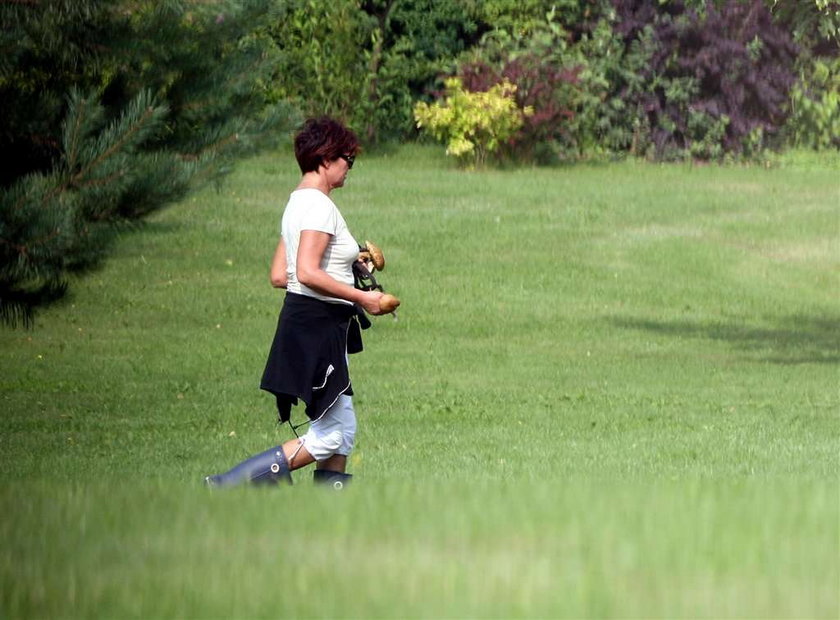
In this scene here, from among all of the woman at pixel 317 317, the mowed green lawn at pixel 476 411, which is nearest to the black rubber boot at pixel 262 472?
the woman at pixel 317 317

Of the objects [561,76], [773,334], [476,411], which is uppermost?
[561,76]

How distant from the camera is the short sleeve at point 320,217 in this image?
24.8 ft

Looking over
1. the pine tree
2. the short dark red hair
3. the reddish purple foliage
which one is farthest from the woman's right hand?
the reddish purple foliage

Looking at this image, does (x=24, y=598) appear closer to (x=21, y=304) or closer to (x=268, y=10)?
(x=21, y=304)

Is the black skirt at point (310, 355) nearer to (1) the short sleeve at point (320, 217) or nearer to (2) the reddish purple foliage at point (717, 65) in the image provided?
(1) the short sleeve at point (320, 217)

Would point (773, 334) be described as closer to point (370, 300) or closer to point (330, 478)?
point (330, 478)

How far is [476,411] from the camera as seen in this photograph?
44.4 feet

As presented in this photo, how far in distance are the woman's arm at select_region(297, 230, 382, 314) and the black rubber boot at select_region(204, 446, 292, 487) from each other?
85cm

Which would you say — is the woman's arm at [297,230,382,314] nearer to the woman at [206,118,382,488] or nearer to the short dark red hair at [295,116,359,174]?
the woman at [206,118,382,488]

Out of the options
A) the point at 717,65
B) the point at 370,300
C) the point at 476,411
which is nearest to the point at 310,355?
the point at 370,300

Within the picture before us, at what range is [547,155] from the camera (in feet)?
100

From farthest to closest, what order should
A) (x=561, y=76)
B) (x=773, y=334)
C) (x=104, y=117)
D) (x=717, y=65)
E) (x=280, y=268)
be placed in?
(x=717, y=65), (x=561, y=76), (x=773, y=334), (x=104, y=117), (x=280, y=268)

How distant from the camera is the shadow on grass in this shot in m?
17.5

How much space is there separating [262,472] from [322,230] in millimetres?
1191
